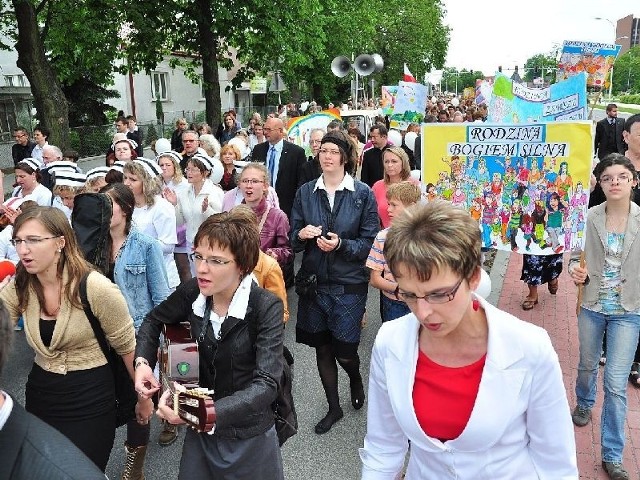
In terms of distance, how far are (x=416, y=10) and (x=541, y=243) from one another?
44.1m

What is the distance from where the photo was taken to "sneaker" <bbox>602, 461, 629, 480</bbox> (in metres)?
3.61

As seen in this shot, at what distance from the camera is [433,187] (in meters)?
5.11

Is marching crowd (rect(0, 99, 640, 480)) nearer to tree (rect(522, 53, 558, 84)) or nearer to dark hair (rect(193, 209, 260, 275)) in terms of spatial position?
dark hair (rect(193, 209, 260, 275))

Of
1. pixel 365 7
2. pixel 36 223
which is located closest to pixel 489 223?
pixel 36 223

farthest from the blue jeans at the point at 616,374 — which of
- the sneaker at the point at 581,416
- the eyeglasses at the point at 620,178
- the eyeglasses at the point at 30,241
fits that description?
the eyeglasses at the point at 30,241

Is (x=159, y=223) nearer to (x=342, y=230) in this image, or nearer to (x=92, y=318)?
(x=342, y=230)

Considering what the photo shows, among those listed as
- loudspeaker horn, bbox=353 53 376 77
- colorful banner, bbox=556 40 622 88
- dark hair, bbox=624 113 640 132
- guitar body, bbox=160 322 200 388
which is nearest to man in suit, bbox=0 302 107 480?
guitar body, bbox=160 322 200 388

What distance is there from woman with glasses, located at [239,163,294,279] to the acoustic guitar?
200 centimetres

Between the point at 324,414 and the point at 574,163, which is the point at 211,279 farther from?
the point at 574,163

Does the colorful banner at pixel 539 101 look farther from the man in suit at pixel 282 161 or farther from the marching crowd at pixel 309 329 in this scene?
the man in suit at pixel 282 161

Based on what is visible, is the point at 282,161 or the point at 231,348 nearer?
the point at 231,348

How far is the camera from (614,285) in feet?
12.1

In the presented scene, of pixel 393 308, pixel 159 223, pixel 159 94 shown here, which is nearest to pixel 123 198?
pixel 159 223

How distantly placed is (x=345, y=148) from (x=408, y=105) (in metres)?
10.7
